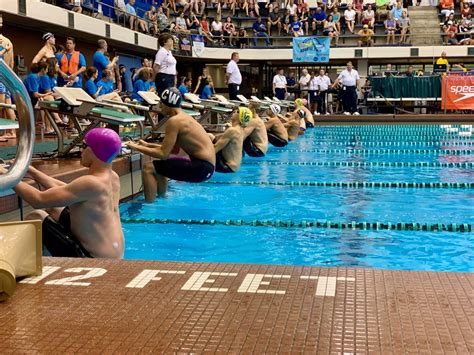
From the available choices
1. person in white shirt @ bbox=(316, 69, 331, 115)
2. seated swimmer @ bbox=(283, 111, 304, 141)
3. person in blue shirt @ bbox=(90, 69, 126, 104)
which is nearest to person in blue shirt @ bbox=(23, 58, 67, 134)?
person in blue shirt @ bbox=(90, 69, 126, 104)

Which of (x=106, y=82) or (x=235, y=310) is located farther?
(x=106, y=82)

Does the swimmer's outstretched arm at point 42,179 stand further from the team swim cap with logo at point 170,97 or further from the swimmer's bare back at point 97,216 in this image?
the team swim cap with logo at point 170,97

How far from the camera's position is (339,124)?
60.0 ft

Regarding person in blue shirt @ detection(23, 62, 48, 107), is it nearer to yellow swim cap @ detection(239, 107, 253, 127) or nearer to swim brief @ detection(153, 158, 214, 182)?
yellow swim cap @ detection(239, 107, 253, 127)

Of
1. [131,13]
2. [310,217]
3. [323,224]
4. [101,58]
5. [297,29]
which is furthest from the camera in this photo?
[297,29]

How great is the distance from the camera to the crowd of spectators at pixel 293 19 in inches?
917

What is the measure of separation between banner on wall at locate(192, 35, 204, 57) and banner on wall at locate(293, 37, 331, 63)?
3.30 m

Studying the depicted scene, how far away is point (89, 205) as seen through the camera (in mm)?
3246

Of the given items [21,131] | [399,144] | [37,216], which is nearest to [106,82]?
[399,144]

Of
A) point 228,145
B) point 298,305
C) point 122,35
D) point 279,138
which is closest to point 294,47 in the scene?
point 122,35

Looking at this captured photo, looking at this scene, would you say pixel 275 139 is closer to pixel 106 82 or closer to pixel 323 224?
pixel 106 82

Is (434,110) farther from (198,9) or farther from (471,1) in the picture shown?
(198,9)

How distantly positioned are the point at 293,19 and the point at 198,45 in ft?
13.9

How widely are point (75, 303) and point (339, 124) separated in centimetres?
1659
